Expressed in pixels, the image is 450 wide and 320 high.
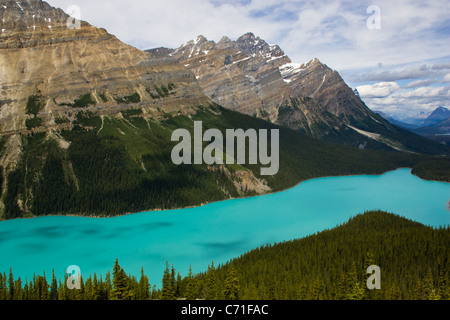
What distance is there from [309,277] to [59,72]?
13388 cm

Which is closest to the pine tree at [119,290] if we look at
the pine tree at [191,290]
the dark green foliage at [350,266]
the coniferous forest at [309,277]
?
the coniferous forest at [309,277]

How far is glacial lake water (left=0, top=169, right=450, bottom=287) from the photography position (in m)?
73.3

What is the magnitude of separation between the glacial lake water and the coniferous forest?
33.6 ft

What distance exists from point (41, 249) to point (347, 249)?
5987 cm

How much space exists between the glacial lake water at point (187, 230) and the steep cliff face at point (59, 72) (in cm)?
5190

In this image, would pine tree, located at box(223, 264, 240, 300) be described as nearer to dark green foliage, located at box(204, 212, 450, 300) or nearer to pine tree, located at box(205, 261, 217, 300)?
pine tree, located at box(205, 261, 217, 300)

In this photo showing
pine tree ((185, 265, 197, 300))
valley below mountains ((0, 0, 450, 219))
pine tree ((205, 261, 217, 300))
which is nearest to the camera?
pine tree ((185, 265, 197, 300))

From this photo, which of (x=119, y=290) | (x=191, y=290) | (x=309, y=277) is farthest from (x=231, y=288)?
(x=309, y=277)

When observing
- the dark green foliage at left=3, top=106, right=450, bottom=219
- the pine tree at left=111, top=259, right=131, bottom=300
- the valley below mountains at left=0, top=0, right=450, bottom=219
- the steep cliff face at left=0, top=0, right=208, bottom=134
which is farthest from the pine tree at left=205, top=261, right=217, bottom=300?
the steep cliff face at left=0, top=0, right=208, bottom=134

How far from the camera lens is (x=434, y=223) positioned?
333 feet

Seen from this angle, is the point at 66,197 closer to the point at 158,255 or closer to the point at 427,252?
the point at 158,255

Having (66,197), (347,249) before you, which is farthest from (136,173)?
(347,249)

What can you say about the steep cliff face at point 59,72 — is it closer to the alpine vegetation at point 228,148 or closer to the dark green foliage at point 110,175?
the dark green foliage at point 110,175

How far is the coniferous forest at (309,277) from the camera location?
50.2 meters
